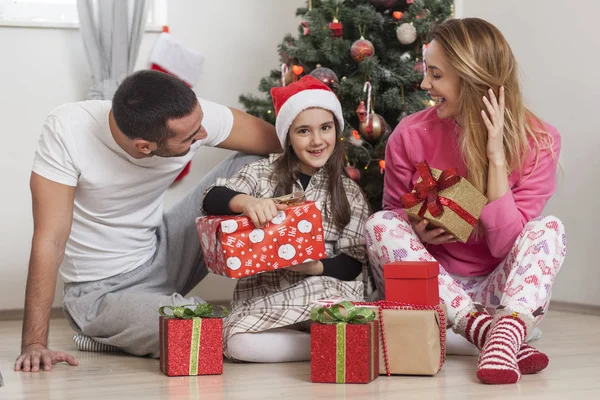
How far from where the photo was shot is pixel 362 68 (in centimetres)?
273

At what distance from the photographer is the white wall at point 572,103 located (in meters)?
2.91

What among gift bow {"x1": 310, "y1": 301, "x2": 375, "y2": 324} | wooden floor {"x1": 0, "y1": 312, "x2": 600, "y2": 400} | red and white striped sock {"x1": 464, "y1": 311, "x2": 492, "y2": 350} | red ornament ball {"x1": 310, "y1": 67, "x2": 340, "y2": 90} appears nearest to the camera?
wooden floor {"x1": 0, "y1": 312, "x2": 600, "y2": 400}

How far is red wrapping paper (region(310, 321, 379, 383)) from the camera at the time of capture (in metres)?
1.77

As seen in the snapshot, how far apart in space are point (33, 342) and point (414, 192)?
3.34 feet

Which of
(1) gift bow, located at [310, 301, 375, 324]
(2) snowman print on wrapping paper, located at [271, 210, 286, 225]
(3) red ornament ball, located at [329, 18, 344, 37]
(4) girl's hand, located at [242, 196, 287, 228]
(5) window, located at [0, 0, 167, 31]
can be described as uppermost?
(3) red ornament ball, located at [329, 18, 344, 37]

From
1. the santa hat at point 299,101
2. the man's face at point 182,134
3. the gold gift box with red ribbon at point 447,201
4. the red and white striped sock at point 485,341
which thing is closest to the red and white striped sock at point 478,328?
the red and white striped sock at point 485,341

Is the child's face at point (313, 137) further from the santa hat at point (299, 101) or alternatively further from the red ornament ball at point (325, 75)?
the red ornament ball at point (325, 75)

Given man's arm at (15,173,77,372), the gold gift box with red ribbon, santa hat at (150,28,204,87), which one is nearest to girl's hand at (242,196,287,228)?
the gold gift box with red ribbon

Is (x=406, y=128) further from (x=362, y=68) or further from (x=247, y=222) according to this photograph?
(x=247, y=222)

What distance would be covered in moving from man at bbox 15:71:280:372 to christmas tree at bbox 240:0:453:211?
0.36 m

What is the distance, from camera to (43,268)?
205cm

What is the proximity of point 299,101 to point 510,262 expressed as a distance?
0.72m

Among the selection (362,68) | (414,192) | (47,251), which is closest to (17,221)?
(47,251)

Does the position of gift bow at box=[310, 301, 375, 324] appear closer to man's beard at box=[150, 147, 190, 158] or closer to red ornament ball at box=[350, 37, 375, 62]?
man's beard at box=[150, 147, 190, 158]
